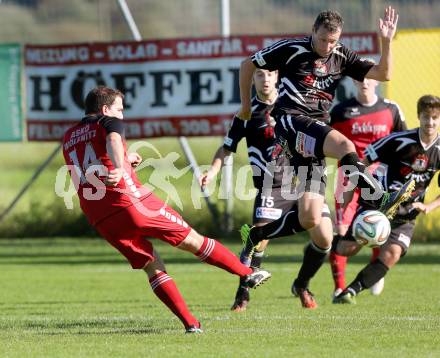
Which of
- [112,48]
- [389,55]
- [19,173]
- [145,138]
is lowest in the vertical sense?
[19,173]

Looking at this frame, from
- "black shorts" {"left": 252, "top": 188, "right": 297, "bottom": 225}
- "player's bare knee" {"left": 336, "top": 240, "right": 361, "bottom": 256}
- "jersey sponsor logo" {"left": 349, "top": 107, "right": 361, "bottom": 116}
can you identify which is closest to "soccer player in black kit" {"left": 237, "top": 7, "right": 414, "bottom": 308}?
"black shorts" {"left": 252, "top": 188, "right": 297, "bottom": 225}

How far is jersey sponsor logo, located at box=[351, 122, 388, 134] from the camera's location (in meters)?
11.8

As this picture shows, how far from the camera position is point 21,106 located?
18453 mm

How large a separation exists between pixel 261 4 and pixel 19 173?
577 inches

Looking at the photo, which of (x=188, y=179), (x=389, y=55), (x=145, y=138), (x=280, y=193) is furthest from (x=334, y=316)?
(x=188, y=179)

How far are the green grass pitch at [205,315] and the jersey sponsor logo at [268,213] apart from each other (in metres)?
0.81

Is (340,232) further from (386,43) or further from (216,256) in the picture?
(216,256)

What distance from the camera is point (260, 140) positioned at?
10.1m

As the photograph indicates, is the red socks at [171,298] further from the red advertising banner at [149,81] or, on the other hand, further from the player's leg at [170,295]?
the red advertising banner at [149,81]

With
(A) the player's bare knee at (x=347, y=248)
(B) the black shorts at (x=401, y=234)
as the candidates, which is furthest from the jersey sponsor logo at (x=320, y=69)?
(A) the player's bare knee at (x=347, y=248)

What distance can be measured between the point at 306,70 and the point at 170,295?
7.20 ft

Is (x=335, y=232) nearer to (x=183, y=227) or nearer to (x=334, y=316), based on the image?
(x=334, y=316)

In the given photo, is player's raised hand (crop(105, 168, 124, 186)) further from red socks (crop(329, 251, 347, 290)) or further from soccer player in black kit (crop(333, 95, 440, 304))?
red socks (crop(329, 251, 347, 290))

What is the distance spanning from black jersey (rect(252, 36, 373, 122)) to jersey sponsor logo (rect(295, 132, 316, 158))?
0.31m
